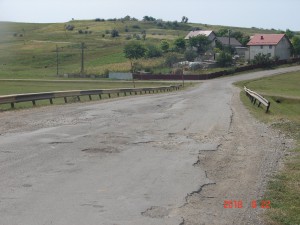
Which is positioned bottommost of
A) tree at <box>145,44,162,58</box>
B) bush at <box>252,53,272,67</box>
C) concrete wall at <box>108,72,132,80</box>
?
concrete wall at <box>108,72,132,80</box>

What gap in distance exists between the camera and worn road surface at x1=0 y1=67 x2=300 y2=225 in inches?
275

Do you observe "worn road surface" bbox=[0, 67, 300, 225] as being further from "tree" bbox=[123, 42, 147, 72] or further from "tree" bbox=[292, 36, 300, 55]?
"tree" bbox=[292, 36, 300, 55]

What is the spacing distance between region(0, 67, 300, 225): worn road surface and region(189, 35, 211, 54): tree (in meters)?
119

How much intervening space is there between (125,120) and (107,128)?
2.65m

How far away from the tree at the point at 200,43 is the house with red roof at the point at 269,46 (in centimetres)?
1315

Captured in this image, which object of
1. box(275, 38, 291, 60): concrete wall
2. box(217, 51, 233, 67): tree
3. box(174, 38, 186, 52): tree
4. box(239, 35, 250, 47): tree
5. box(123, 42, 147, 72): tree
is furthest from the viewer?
box(239, 35, 250, 47): tree

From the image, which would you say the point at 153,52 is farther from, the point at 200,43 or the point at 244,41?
the point at 244,41

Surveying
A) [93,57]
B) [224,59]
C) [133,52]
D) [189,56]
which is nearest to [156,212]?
[224,59]

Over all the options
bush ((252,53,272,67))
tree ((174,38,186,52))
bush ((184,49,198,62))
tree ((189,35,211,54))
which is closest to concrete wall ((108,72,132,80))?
bush ((184,49,198,62))

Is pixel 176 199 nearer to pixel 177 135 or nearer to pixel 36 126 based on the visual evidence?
pixel 177 135

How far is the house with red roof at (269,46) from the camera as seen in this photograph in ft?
402

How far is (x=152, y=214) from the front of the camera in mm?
6973

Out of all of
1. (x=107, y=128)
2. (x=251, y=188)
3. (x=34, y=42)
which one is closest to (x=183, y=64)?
(x=34, y=42)

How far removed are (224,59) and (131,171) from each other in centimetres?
10289
